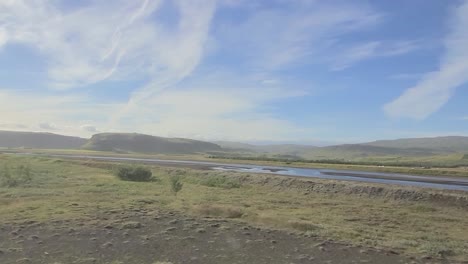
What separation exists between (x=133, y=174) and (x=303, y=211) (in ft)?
86.9

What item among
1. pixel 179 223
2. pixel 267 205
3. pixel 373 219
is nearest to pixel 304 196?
pixel 267 205

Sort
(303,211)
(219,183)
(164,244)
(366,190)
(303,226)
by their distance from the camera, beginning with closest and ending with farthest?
(164,244)
(303,226)
(303,211)
(366,190)
(219,183)

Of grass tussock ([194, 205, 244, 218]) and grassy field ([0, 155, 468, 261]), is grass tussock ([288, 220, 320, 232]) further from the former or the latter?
grass tussock ([194, 205, 244, 218])

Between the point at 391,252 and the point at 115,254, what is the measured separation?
36.3 ft

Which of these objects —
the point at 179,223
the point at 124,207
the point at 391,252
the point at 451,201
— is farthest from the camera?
the point at 451,201

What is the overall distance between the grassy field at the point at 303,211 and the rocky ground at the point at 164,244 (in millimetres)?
1418

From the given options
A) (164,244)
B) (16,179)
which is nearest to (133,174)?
(16,179)

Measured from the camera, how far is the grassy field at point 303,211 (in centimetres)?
2070

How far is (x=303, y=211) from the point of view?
29.4m

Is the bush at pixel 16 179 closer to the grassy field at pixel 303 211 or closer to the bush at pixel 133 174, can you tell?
the grassy field at pixel 303 211

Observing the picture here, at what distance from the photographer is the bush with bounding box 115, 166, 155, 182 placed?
5006cm

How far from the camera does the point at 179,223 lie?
22.6 metres

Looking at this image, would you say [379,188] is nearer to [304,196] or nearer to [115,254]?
[304,196]

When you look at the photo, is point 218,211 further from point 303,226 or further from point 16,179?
point 16,179
